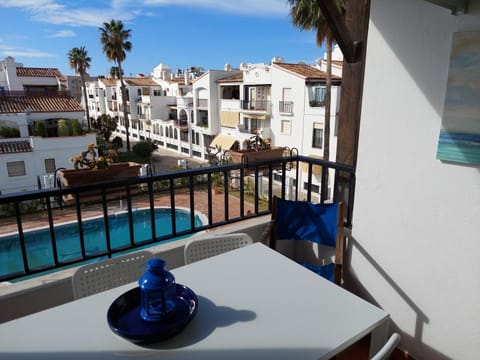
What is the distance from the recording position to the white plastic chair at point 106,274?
1.49 metres

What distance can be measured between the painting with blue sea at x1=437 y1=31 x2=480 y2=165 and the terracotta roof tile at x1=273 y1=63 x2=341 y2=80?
44.7ft

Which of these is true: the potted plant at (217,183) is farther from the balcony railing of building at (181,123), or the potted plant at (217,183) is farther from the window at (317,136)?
the balcony railing of building at (181,123)

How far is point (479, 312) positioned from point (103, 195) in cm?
232

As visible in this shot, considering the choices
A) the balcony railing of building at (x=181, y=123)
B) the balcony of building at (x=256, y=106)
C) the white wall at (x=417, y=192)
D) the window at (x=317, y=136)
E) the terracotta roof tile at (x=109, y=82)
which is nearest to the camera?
the white wall at (x=417, y=192)

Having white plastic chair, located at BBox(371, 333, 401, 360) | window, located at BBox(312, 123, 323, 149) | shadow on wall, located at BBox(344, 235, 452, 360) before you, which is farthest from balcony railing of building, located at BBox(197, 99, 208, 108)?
white plastic chair, located at BBox(371, 333, 401, 360)

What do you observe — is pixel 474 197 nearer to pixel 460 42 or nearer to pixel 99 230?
pixel 460 42

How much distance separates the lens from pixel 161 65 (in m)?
31.6

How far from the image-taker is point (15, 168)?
12.9 meters

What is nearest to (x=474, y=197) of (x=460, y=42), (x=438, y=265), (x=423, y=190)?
(x=423, y=190)

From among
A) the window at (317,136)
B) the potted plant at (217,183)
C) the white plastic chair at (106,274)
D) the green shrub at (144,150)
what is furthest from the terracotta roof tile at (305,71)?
the white plastic chair at (106,274)

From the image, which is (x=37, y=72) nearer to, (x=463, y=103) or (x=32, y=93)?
(x=32, y=93)

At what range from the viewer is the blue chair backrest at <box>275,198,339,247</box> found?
2.44 meters

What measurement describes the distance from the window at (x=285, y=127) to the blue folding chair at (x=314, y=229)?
46.1 ft

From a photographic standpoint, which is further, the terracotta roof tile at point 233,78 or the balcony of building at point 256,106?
the terracotta roof tile at point 233,78
